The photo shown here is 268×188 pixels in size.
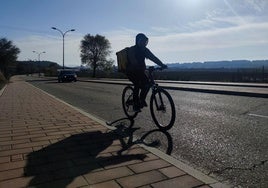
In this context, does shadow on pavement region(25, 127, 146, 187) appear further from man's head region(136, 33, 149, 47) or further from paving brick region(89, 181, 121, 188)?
man's head region(136, 33, 149, 47)

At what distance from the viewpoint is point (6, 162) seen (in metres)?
4.92

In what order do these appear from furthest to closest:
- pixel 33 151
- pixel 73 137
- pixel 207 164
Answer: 1. pixel 73 137
2. pixel 33 151
3. pixel 207 164

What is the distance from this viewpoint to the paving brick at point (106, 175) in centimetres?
409

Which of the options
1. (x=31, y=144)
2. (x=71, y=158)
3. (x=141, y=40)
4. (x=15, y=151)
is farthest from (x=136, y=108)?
(x=71, y=158)

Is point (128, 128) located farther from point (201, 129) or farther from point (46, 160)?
point (46, 160)

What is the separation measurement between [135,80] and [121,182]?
4.34 metres

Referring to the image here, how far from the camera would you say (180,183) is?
392cm

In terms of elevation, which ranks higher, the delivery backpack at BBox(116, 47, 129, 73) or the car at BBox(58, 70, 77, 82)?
the delivery backpack at BBox(116, 47, 129, 73)

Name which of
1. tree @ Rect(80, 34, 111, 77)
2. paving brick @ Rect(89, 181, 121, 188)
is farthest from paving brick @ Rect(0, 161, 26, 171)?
tree @ Rect(80, 34, 111, 77)

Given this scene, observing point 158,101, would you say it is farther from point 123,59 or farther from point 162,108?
point 123,59

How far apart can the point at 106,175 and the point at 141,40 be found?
4103mm

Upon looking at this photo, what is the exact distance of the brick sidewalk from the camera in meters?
4.03

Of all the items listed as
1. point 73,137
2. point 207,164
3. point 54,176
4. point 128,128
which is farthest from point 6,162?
point 128,128

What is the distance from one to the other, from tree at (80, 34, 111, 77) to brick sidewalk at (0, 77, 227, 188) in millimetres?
85017
